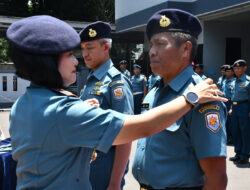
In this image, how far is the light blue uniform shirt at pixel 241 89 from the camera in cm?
681

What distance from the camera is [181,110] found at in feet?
4.63

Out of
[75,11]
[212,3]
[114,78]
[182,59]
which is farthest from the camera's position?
[75,11]

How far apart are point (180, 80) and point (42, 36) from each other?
836mm

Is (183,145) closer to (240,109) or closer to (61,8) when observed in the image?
(240,109)

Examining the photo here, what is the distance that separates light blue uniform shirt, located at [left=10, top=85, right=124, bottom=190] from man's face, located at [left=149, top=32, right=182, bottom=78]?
580mm

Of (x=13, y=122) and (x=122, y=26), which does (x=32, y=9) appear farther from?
(x=13, y=122)

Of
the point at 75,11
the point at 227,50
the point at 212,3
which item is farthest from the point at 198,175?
the point at 75,11

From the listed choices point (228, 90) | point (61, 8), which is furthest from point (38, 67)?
point (61, 8)

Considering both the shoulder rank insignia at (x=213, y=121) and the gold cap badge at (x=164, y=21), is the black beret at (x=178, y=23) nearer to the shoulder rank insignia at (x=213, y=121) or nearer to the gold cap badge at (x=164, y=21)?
the gold cap badge at (x=164, y=21)

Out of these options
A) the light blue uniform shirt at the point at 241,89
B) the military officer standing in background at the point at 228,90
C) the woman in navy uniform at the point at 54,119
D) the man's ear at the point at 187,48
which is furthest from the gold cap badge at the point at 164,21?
the military officer standing in background at the point at 228,90

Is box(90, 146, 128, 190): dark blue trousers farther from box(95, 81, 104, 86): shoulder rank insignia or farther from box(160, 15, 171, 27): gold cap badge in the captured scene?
box(160, 15, 171, 27): gold cap badge

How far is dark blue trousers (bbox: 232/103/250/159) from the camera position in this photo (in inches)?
253

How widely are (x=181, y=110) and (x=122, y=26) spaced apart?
1409 cm

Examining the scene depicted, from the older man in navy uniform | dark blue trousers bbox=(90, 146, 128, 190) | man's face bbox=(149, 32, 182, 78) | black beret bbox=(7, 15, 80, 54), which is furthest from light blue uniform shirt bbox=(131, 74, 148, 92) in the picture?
black beret bbox=(7, 15, 80, 54)
